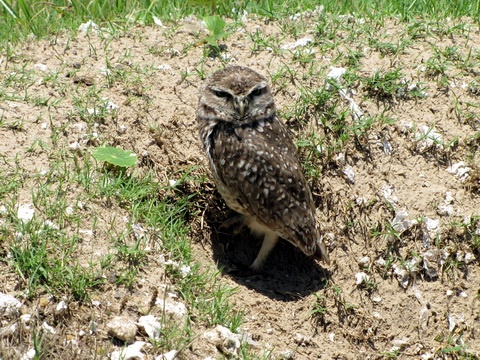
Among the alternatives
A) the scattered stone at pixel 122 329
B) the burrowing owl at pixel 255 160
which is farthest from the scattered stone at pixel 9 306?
the burrowing owl at pixel 255 160

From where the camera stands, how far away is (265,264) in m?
Result: 5.20

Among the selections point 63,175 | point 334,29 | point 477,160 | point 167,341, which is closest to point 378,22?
point 334,29

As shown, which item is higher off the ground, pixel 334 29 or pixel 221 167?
pixel 334 29

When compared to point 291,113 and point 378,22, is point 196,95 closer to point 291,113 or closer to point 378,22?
point 291,113

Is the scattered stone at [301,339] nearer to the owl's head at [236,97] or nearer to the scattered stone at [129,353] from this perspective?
the scattered stone at [129,353]

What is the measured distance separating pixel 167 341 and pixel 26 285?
0.84 meters

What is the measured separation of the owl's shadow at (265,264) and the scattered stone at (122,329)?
1102 millimetres

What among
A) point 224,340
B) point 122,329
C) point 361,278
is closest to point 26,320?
point 122,329

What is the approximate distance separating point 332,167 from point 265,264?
911 millimetres

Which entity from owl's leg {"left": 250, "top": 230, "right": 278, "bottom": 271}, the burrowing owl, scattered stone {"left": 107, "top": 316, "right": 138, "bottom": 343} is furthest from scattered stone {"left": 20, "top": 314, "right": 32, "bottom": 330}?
owl's leg {"left": 250, "top": 230, "right": 278, "bottom": 271}

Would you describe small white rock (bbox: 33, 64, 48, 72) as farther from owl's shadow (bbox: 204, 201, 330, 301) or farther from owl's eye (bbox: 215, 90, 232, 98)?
owl's shadow (bbox: 204, 201, 330, 301)

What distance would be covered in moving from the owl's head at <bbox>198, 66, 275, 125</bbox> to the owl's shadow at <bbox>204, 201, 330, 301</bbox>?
2.48 feet

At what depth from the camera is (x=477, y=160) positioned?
5.20 m

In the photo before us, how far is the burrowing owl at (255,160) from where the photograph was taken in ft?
15.6
